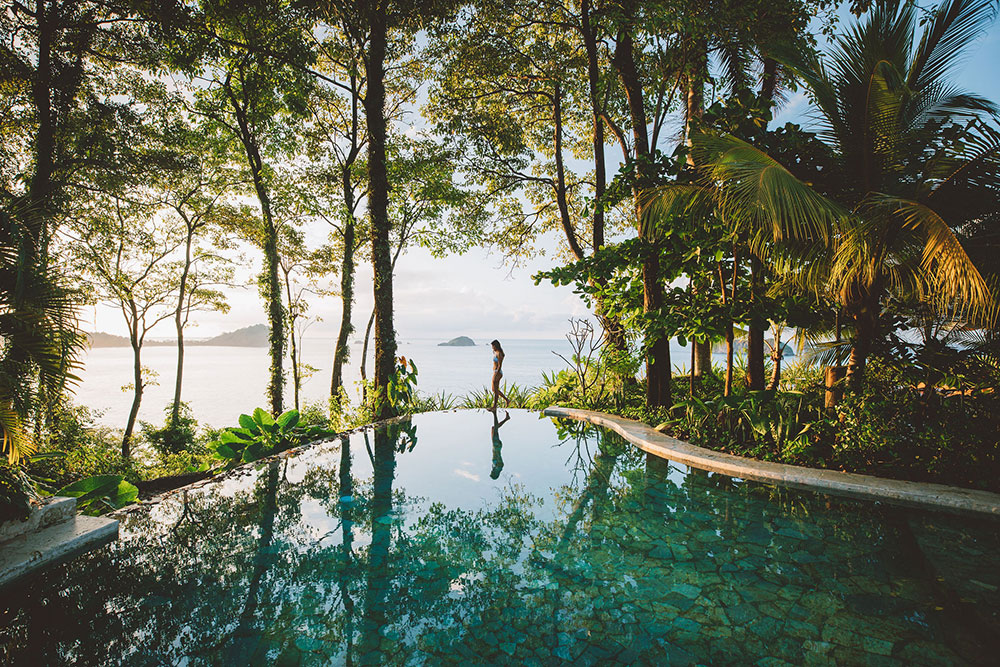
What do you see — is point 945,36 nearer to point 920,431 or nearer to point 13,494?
point 920,431

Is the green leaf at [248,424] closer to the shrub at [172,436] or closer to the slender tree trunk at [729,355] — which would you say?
the slender tree trunk at [729,355]

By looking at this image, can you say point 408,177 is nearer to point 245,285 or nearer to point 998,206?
point 245,285

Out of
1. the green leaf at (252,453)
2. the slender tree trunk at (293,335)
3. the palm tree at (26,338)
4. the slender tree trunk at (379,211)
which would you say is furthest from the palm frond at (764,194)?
the slender tree trunk at (293,335)

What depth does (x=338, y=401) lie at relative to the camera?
10.6 metres

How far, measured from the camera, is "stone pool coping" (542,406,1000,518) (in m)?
4.01

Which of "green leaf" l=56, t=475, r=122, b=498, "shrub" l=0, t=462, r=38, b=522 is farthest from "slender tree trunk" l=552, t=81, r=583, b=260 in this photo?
"shrub" l=0, t=462, r=38, b=522

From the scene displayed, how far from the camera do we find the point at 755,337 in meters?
6.96

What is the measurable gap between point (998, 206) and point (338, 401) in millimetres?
11437

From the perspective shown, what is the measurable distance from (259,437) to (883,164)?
9075 mm

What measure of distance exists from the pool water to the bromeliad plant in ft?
4.39

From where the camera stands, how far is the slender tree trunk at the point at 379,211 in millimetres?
8875

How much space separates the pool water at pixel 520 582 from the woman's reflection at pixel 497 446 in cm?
72

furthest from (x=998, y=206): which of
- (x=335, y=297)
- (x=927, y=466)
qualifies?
(x=335, y=297)

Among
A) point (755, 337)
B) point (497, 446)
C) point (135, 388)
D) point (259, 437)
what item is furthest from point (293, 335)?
point (755, 337)
